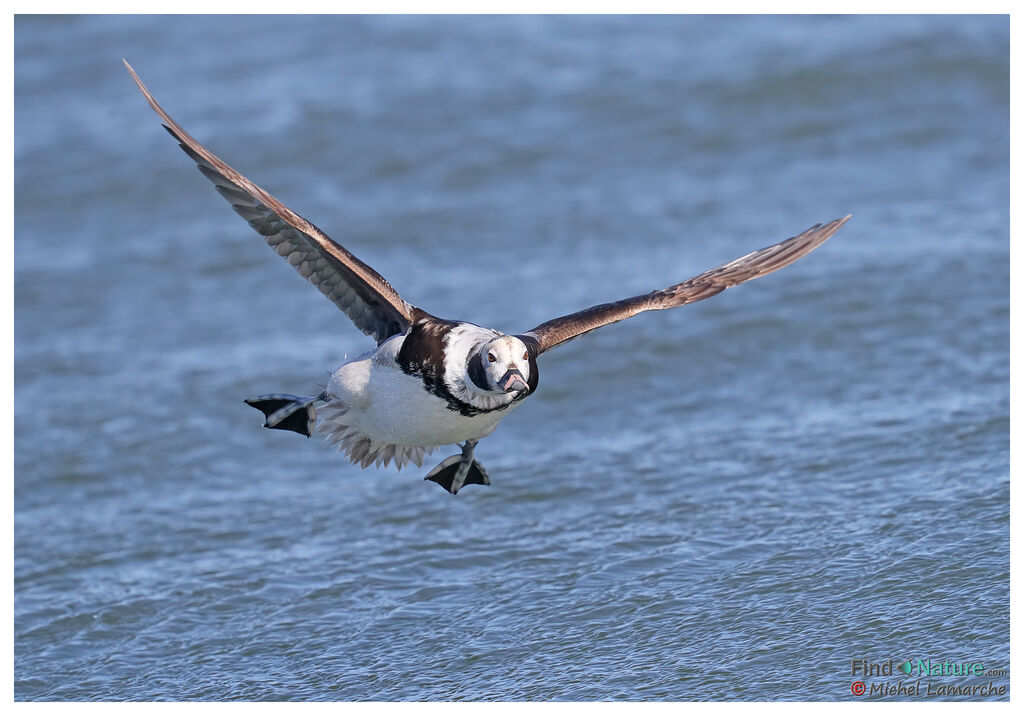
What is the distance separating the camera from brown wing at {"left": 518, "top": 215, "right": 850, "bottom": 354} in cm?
693

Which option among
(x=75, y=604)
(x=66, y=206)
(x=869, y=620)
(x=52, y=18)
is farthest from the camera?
(x=52, y=18)

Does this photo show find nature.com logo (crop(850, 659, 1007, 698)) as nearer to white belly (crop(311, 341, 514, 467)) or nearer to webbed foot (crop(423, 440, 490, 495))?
white belly (crop(311, 341, 514, 467))

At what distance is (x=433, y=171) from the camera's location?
13.9m

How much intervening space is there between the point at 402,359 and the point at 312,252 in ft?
2.44

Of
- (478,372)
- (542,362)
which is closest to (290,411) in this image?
(478,372)

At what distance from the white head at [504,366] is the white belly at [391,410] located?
0.35m

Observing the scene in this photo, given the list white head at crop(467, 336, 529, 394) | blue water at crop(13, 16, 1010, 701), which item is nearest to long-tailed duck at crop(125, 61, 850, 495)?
white head at crop(467, 336, 529, 394)

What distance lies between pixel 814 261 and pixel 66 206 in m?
6.85

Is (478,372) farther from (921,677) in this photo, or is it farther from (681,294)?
(921,677)

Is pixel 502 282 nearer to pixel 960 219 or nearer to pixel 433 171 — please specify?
pixel 433 171

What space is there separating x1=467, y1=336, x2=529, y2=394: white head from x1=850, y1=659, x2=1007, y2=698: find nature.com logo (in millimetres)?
1936

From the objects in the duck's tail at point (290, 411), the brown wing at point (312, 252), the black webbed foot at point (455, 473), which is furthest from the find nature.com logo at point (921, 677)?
the duck's tail at point (290, 411)

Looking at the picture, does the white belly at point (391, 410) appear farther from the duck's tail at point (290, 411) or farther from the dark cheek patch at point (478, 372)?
the dark cheek patch at point (478, 372)

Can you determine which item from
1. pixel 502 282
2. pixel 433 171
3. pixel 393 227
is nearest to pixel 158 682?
pixel 502 282
